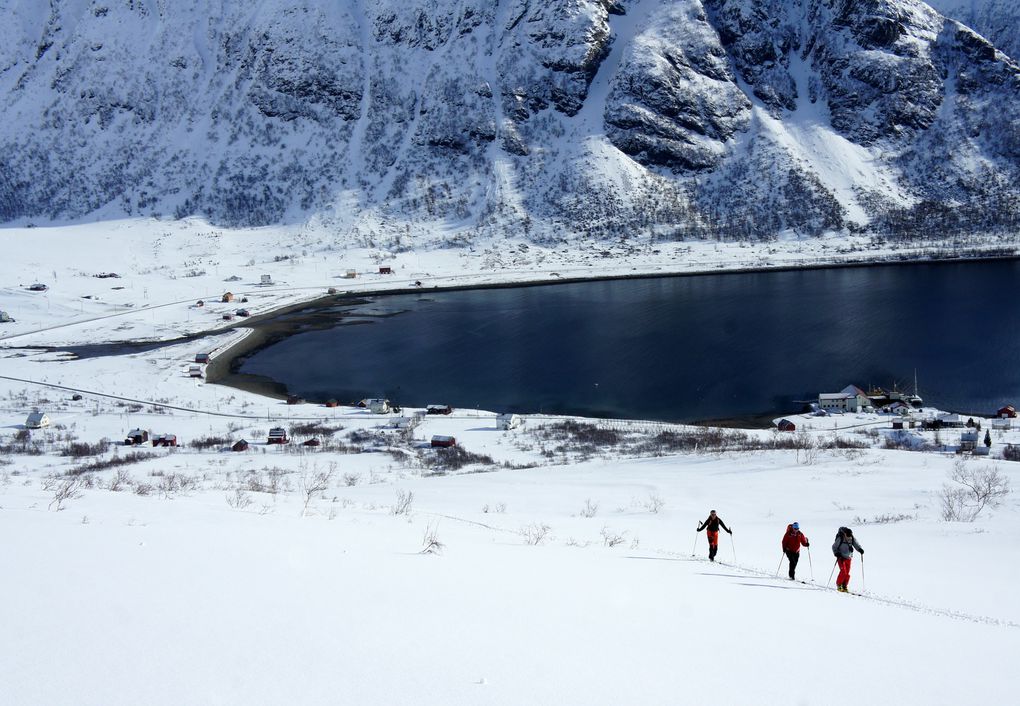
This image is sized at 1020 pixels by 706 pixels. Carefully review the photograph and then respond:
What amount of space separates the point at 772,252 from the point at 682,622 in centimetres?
11448

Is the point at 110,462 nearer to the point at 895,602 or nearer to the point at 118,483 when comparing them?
the point at 118,483

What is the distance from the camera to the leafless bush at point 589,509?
57.4 feet

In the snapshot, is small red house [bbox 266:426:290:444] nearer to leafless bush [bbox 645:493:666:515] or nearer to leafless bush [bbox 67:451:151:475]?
leafless bush [bbox 67:451:151:475]

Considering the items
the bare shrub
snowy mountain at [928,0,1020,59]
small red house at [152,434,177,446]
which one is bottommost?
small red house at [152,434,177,446]

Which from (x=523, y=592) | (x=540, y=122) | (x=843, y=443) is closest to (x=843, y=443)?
(x=843, y=443)

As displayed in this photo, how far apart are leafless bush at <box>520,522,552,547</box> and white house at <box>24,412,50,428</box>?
3625 centimetres

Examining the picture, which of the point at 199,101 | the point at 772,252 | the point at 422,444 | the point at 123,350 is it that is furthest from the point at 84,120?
the point at 422,444

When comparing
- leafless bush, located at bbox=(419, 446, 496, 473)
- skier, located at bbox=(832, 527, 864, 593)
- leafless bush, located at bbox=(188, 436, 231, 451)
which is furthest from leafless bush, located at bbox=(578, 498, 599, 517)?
leafless bush, located at bbox=(188, 436, 231, 451)

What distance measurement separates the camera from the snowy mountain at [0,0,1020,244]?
123375 mm

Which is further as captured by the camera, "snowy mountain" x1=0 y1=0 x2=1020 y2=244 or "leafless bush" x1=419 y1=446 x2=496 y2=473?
"snowy mountain" x1=0 y1=0 x2=1020 y2=244

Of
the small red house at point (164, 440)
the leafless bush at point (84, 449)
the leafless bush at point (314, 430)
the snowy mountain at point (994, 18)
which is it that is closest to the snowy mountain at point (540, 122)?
the snowy mountain at point (994, 18)

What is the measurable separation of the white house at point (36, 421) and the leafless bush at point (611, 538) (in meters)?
37.3

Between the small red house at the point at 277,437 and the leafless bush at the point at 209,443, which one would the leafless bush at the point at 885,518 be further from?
the leafless bush at the point at 209,443

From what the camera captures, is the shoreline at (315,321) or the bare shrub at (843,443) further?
the shoreline at (315,321)
